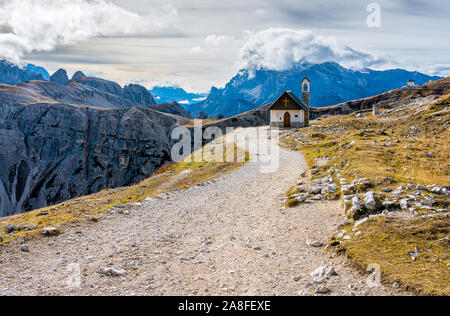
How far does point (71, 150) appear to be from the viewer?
16725 cm

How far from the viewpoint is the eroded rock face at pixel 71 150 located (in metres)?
154

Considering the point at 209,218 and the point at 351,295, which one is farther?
the point at 209,218

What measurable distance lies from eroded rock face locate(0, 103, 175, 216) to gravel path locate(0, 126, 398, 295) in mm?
147043

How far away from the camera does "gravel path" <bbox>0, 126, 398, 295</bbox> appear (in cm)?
898

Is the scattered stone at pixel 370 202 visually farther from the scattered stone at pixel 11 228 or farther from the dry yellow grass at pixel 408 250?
the scattered stone at pixel 11 228

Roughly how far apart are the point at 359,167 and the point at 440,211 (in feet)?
22.9

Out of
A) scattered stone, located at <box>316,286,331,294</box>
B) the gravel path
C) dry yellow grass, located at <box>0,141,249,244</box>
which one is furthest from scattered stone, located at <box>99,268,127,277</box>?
scattered stone, located at <box>316,286,331,294</box>

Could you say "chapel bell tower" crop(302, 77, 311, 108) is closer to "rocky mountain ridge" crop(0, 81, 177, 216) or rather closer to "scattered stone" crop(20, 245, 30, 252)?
"scattered stone" crop(20, 245, 30, 252)

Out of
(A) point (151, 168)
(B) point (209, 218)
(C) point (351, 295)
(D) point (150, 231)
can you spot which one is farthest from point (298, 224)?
(A) point (151, 168)

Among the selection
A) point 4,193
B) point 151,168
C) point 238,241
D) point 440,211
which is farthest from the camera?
point 151,168

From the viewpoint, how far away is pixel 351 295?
26.6 ft
